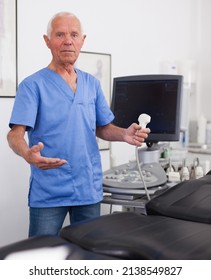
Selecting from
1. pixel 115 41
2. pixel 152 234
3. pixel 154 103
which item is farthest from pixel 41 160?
pixel 115 41

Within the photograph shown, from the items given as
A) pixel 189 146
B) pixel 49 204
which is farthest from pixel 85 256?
pixel 189 146

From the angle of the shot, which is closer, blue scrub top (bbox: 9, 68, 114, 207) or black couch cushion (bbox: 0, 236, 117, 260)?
black couch cushion (bbox: 0, 236, 117, 260)

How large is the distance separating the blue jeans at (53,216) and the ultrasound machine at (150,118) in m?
0.13

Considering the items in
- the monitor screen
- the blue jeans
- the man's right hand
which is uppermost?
the monitor screen

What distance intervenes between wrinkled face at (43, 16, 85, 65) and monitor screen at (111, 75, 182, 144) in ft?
1.33

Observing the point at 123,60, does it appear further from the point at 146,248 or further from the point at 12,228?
the point at 146,248

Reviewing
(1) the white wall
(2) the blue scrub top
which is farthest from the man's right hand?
(1) the white wall

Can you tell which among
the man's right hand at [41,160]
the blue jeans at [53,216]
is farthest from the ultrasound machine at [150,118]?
the man's right hand at [41,160]

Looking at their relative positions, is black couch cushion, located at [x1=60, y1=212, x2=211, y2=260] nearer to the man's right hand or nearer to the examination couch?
the examination couch

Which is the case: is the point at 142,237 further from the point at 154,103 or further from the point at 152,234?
the point at 154,103

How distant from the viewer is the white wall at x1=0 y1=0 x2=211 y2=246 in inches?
80.7

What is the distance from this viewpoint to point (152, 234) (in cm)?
78

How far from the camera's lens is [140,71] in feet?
9.16

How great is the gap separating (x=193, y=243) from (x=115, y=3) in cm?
212
